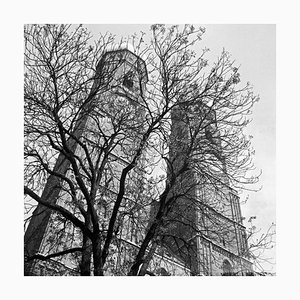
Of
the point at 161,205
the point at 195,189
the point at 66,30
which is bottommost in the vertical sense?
the point at 161,205

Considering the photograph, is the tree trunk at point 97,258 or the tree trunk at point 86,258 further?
the tree trunk at point 86,258

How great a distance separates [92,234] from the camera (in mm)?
6137

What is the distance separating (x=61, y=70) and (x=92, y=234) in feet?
10.7

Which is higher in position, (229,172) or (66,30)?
(66,30)

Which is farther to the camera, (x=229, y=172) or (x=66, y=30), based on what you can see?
(x=229, y=172)

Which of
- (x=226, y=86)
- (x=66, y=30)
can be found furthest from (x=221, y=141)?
(x=66, y=30)

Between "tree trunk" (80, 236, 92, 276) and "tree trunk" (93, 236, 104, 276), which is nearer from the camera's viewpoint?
"tree trunk" (93, 236, 104, 276)

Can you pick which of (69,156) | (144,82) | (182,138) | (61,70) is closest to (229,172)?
(182,138)

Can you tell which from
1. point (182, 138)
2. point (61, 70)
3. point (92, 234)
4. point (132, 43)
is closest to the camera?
point (92, 234)

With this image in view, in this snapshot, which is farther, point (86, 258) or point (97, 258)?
point (86, 258)

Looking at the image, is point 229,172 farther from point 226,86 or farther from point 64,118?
point 64,118

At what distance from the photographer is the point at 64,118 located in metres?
6.94

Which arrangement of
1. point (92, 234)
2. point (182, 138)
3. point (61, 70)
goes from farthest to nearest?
point (182, 138)
point (61, 70)
point (92, 234)

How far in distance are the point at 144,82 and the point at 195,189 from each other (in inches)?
114
